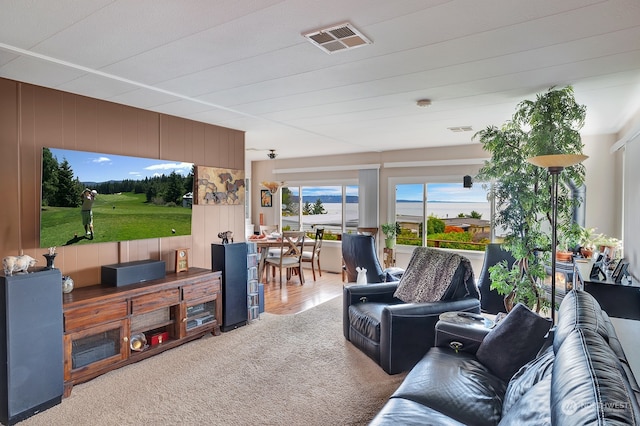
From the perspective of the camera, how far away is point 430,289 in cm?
348

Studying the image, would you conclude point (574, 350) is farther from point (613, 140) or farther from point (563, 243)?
point (613, 140)

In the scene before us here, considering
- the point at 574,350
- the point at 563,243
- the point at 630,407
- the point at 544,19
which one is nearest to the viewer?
the point at 630,407

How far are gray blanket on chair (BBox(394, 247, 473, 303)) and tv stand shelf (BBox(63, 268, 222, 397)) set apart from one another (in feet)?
6.44

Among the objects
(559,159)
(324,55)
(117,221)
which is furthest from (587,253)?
(117,221)

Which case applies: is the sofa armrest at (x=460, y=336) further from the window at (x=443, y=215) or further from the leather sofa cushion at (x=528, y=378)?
the window at (x=443, y=215)

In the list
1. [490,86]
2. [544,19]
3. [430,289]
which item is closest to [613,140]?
[490,86]

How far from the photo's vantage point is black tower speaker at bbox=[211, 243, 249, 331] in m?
4.20

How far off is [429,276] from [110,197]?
118 inches

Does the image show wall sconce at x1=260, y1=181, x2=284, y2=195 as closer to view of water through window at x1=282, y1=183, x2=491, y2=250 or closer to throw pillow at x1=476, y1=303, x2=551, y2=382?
view of water through window at x1=282, y1=183, x2=491, y2=250

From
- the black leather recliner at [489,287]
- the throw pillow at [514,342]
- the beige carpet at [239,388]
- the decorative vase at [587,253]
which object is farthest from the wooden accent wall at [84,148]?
the decorative vase at [587,253]

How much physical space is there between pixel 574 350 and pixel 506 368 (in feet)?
3.13

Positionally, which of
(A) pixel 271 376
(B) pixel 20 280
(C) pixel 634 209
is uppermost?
(C) pixel 634 209

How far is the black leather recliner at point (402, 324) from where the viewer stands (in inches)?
124

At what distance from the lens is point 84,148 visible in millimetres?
3369
